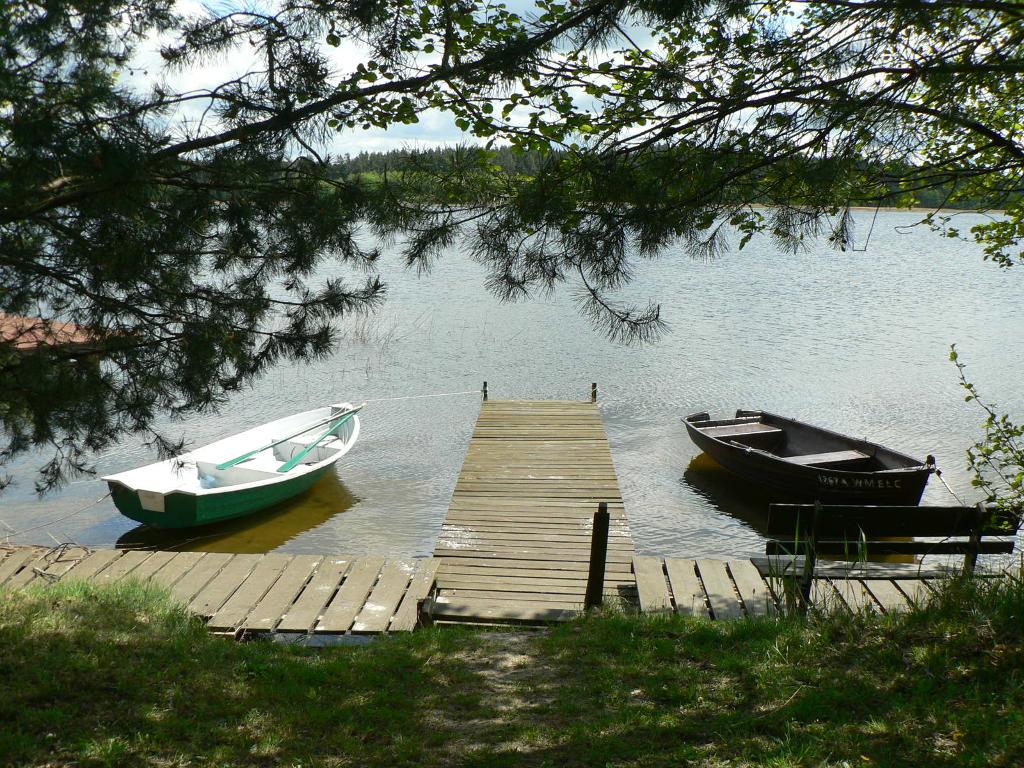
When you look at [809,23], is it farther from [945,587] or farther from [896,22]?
[945,587]

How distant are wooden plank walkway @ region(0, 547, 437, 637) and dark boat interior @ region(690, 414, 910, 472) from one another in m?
6.57

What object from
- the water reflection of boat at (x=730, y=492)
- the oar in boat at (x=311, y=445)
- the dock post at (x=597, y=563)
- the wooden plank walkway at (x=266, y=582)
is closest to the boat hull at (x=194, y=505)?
the oar in boat at (x=311, y=445)

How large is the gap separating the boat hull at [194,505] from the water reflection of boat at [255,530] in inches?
9.4

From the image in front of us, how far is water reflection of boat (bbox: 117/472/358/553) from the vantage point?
10336mm

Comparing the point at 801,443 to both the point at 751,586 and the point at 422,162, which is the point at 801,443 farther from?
the point at 422,162

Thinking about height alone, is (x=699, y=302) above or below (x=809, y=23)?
below

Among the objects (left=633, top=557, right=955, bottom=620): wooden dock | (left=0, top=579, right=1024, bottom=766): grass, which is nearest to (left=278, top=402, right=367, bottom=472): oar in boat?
(left=633, top=557, right=955, bottom=620): wooden dock

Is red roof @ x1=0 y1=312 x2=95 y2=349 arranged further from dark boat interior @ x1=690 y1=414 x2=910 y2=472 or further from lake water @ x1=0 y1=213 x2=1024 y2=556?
dark boat interior @ x1=690 y1=414 x2=910 y2=472

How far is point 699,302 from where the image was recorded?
2681 cm

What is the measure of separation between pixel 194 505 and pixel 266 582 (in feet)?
11.8

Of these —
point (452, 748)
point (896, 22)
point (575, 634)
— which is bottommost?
point (575, 634)

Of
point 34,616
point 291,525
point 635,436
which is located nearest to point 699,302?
point 635,436

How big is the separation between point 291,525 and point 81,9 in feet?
27.6

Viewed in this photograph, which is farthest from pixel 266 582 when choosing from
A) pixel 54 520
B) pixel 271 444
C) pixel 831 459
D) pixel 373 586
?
pixel 831 459
